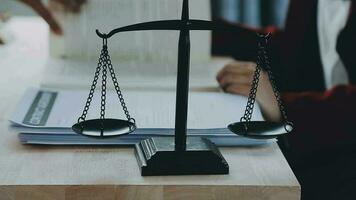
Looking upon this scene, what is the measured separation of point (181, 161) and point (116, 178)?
0.25ft

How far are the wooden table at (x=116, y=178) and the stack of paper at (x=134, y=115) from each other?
0.02m

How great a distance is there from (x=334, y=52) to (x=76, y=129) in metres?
0.94

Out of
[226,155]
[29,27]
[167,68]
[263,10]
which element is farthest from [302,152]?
[263,10]

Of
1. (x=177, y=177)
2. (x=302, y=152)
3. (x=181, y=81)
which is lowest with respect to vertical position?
(x=302, y=152)

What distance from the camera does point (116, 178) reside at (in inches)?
31.4

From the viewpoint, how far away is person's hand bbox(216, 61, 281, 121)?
1.09 metres

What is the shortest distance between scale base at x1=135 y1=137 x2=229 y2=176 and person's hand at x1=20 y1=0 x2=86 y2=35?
20.5 inches

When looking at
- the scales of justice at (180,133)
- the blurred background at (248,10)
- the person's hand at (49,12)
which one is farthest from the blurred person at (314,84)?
the blurred background at (248,10)

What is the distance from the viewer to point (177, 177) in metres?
0.81

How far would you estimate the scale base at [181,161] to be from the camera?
811 millimetres

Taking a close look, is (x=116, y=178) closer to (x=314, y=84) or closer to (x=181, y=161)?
(x=181, y=161)

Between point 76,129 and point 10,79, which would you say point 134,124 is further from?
point 10,79

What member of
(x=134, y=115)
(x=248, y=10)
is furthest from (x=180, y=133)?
(x=248, y=10)

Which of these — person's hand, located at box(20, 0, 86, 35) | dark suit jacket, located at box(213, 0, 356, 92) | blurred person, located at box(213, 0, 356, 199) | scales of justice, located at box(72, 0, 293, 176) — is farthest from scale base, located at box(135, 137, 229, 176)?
dark suit jacket, located at box(213, 0, 356, 92)
